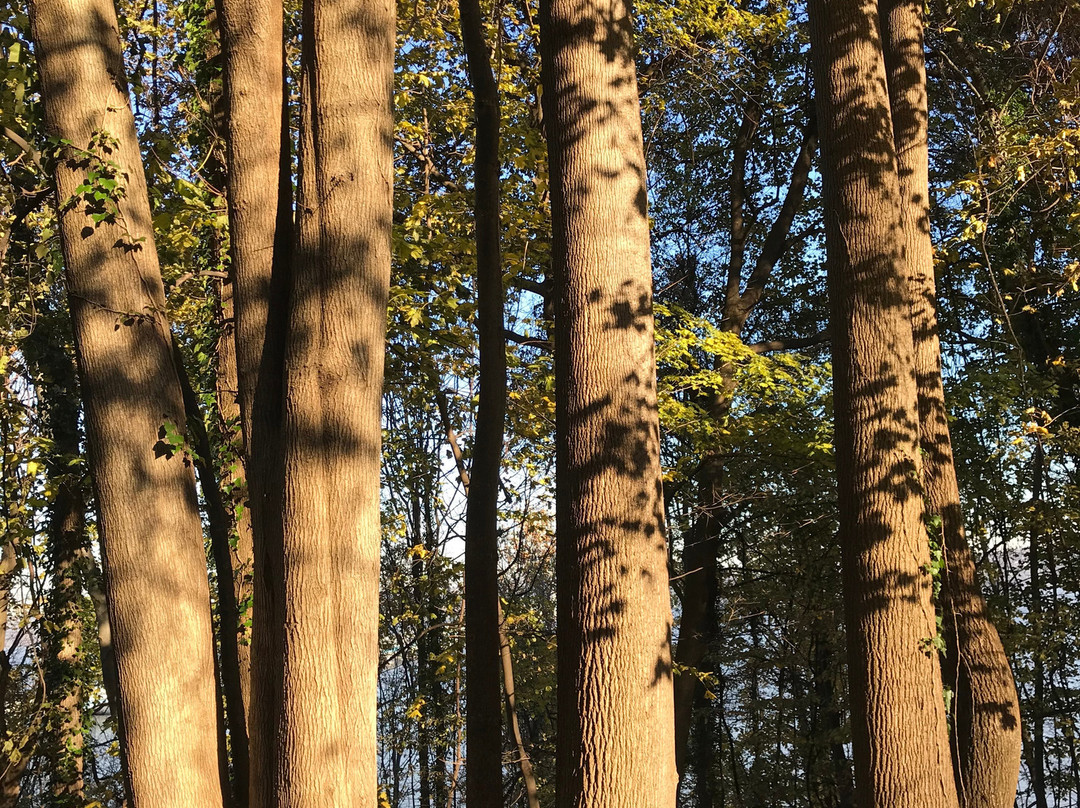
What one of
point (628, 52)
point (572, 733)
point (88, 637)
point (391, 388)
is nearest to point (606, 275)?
point (628, 52)

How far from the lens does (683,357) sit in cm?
1281

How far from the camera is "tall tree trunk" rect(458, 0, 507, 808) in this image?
5594 mm

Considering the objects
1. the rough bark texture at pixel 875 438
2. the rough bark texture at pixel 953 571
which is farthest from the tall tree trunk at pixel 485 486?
the rough bark texture at pixel 953 571

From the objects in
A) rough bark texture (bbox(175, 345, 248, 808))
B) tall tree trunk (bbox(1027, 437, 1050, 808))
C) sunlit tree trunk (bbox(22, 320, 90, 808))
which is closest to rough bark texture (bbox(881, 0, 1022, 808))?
rough bark texture (bbox(175, 345, 248, 808))

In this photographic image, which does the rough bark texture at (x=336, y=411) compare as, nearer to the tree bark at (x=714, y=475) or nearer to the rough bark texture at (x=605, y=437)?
the rough bark texture at (x=605, y=437)

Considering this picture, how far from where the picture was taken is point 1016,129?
6.81m

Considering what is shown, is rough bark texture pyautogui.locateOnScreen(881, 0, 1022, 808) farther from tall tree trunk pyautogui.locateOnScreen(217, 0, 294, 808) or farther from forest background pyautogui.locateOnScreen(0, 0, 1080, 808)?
tall tree trunk pyautogui.locateOnScreen(217, 0, 294, 808)

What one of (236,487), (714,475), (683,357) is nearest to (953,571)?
(236,487)

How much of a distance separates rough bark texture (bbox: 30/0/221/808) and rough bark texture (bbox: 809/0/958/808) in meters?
3.24

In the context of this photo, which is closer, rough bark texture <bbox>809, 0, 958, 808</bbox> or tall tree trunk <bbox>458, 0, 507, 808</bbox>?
rough bark texture <bbox>809, 0, 958, 808</bbox>

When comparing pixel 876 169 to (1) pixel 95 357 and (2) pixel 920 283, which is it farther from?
(1) pixel 95 357

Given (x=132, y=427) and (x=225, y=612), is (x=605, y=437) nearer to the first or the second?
(x=132, y=427)

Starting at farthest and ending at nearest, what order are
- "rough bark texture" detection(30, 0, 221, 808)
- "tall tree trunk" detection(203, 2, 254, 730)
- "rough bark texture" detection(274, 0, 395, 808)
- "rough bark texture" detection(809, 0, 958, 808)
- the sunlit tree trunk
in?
the sunlit tree trunk < "tall tree trunk" detection(203, 2, 254, 730) < "rough bark texture" detection(809, 0, 958, 808) < "rough bark texture" detection(30, 0, 221, 808) < "rough bark texture" detection(274, 0, 395, 808)

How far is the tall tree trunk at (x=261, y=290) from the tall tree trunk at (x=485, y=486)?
1924 millimetres
